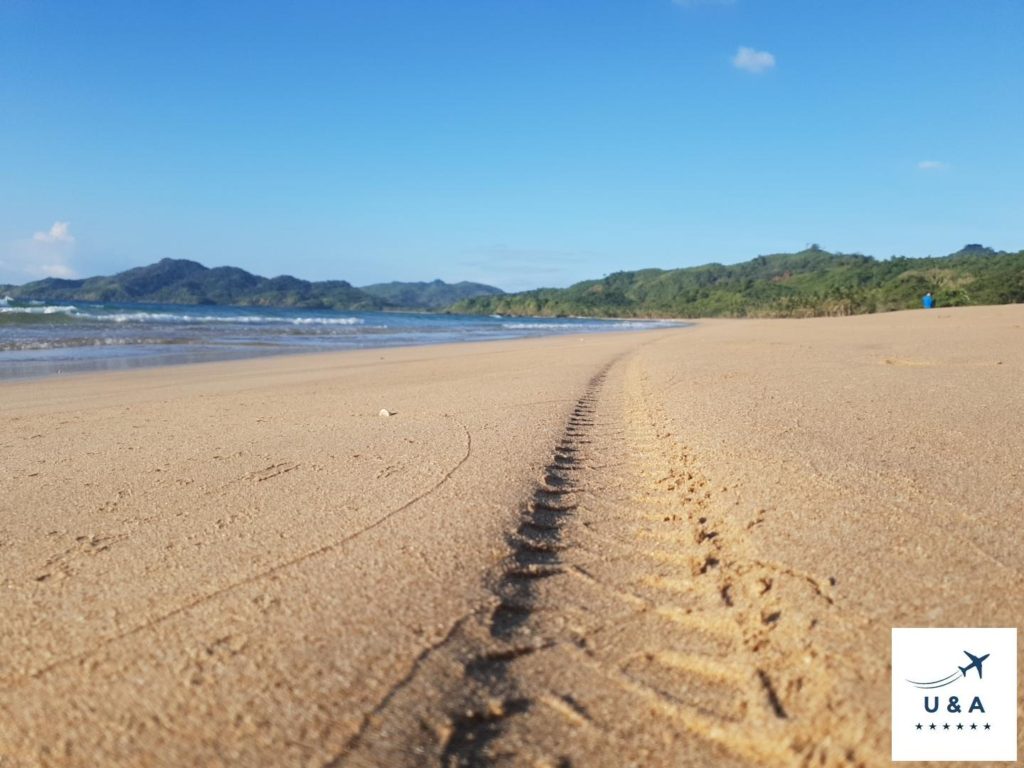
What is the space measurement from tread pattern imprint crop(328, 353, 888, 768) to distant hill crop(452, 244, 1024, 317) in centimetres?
3719

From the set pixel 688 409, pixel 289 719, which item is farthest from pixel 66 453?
pixel 688 409

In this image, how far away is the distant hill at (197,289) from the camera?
10025 cm

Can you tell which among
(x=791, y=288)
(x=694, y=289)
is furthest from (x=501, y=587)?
(x=694, y=289)

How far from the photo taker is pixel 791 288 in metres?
78.5

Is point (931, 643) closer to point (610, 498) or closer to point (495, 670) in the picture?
point (495, 670)

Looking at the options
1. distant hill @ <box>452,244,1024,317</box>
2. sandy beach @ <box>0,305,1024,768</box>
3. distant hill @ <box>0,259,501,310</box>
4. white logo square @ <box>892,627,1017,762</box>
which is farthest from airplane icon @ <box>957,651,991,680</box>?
distant hill @ <box>0,259,501,310</box>

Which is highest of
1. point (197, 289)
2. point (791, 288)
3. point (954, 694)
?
point (197, 289)

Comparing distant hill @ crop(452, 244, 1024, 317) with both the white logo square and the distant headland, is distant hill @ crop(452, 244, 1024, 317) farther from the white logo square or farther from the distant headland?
the white logo square

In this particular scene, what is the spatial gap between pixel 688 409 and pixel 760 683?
3389 millimetres

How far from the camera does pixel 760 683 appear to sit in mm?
1563

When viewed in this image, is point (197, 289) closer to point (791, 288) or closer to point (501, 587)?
A: point (791, 288)

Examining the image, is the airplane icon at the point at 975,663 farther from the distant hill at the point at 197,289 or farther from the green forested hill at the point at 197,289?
the green forested hill at the point at 197,289

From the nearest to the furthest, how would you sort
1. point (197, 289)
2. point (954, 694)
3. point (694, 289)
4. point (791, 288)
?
point (954, 694) < point (791, 288) < point (694, 289) < point (197, 289)

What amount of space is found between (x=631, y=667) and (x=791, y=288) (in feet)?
276
